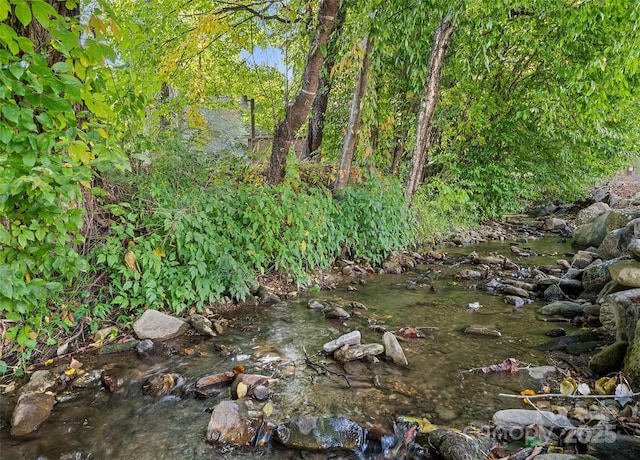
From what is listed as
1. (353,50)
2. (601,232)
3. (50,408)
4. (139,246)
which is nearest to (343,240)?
(353,50)

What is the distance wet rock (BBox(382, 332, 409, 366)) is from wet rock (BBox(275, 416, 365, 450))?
100 cm

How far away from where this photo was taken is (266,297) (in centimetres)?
493

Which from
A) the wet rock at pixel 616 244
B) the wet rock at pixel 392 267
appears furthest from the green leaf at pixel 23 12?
the wet rock at pixel 616 244

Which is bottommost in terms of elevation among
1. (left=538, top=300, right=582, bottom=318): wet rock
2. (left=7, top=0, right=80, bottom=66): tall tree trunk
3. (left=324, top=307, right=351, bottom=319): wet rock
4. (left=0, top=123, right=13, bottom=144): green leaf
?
(left=324, top=307, right=351, bottom=319): wet rock

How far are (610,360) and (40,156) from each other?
4712mm

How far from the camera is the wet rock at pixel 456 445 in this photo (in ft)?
6.97

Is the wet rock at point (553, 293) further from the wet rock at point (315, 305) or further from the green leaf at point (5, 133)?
the green leaf at point (5, 133)

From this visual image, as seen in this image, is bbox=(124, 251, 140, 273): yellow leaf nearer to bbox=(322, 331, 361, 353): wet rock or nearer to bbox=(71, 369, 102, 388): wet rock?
bbox=(71, 369, 102, 388): wet rock

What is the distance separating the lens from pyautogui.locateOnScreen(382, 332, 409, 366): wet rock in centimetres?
336

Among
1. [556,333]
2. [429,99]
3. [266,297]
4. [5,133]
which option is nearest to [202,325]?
[266,297]

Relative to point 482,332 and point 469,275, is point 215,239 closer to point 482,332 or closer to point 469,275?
point 482,332

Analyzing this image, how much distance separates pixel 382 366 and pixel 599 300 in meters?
2.95

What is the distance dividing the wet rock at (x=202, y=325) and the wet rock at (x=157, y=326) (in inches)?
4.8

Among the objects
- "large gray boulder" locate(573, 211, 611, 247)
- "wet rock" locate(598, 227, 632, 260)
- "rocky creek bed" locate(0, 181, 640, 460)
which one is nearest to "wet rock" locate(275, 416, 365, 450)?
"rocky creek bed" locate(0, 181, 640, 460)
